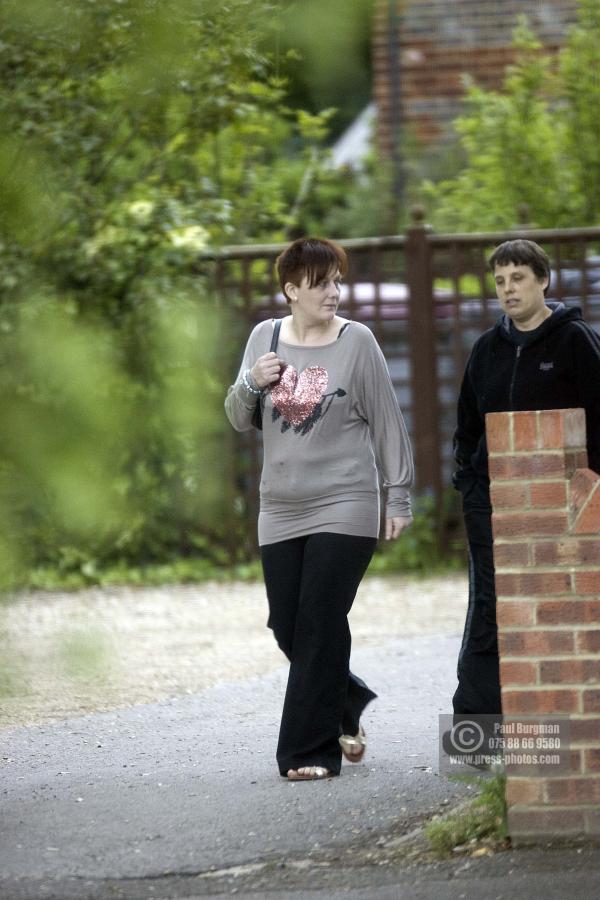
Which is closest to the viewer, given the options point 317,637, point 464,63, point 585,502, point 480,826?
point 585,502

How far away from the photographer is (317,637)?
4414 millimetres

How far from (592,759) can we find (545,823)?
201mm

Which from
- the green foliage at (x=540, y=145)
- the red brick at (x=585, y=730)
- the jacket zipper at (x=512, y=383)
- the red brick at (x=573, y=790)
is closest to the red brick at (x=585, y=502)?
the red brick at (x=585, y=730)

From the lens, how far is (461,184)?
11656 millimetres

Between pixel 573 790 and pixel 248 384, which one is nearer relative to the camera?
pixel 573 790

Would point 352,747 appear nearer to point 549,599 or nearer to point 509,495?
point 549,599

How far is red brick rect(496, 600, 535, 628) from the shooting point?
137 inches

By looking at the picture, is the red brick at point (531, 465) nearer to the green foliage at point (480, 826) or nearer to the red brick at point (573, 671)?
the red brick at point (573, 671)

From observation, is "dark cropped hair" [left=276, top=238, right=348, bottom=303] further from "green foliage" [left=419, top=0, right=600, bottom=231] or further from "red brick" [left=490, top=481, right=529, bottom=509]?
"green foliage" [left=419, top=0, right=600, bottom=231]

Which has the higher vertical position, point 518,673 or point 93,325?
point 93,325

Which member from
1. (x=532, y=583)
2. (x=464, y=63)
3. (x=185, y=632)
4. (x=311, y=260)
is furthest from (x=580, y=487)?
(x=464, y=63)

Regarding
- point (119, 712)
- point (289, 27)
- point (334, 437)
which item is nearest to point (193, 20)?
point (289, 27)

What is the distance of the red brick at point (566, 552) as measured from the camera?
346 cm

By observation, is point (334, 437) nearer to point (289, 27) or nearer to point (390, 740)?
point (390, 740)
